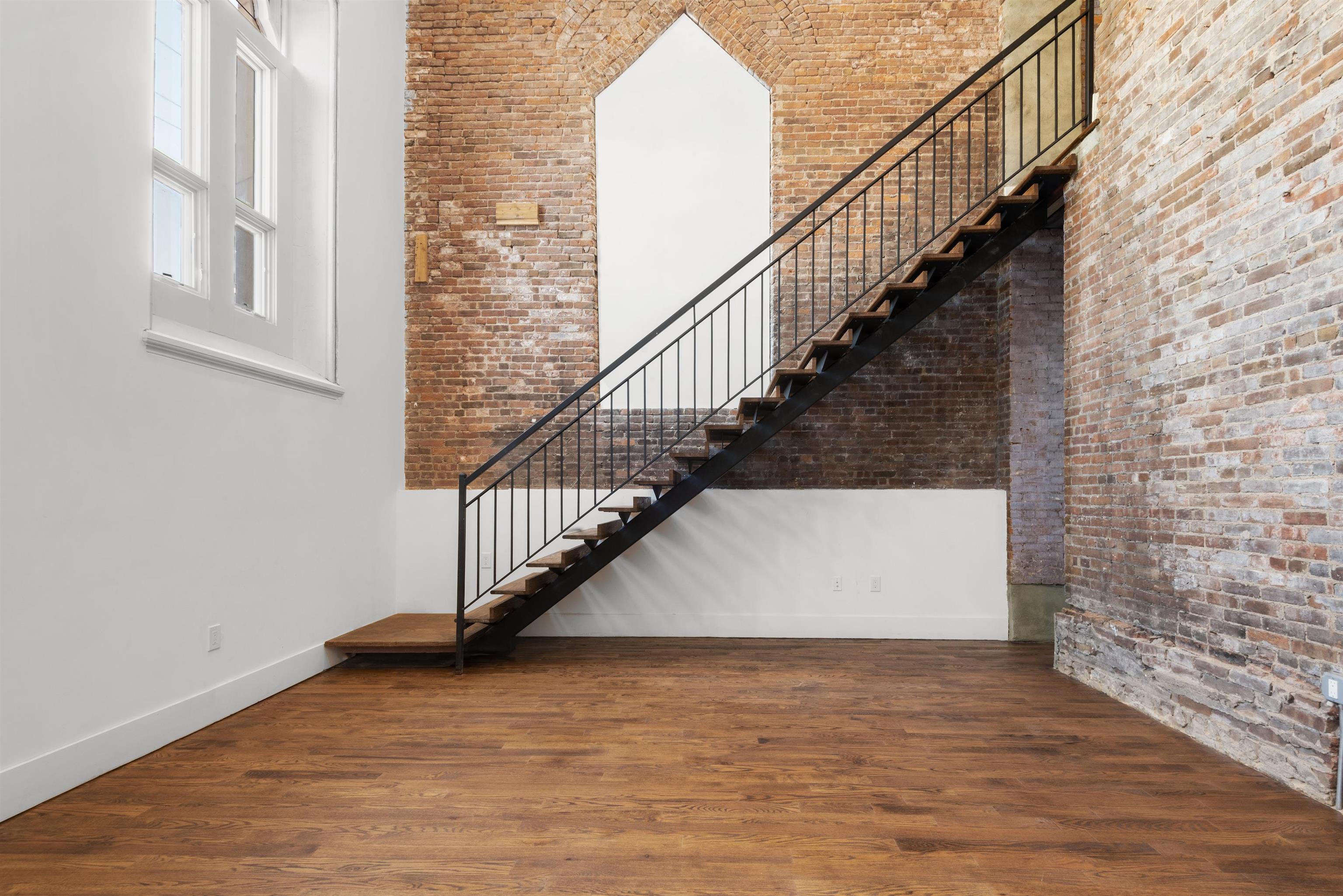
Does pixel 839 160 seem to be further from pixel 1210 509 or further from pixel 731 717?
pixel 731 717

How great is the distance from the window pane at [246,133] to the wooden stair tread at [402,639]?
8.88 ft

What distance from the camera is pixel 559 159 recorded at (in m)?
5.57

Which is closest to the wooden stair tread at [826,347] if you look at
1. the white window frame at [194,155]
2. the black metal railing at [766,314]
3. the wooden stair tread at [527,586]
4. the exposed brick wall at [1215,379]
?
the black metal railing at [766,314]

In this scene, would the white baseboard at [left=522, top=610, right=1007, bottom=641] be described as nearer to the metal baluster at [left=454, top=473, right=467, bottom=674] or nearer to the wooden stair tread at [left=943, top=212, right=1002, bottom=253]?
the metal baluster at [left=454, top=473, right=467, bottom=674]

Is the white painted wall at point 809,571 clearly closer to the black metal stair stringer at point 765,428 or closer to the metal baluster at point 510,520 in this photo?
the metal baluster at point 510,520

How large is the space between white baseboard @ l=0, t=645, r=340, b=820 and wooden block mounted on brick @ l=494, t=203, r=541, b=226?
336 centimetres

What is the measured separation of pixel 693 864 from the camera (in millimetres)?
2148

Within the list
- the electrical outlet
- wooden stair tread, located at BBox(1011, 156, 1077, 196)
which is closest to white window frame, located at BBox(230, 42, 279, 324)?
wooden stair tread, located at BBox(1011, 156, 1077, 196)

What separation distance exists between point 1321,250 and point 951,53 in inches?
141

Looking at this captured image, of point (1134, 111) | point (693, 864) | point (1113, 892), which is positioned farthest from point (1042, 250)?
point (693, 864)

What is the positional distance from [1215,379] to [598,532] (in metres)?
3.40

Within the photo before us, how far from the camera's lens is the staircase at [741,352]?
190 inches

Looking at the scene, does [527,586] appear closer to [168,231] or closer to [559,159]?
[168,231]

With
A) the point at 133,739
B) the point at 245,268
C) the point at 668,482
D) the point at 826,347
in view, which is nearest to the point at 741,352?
the point at 826,347
